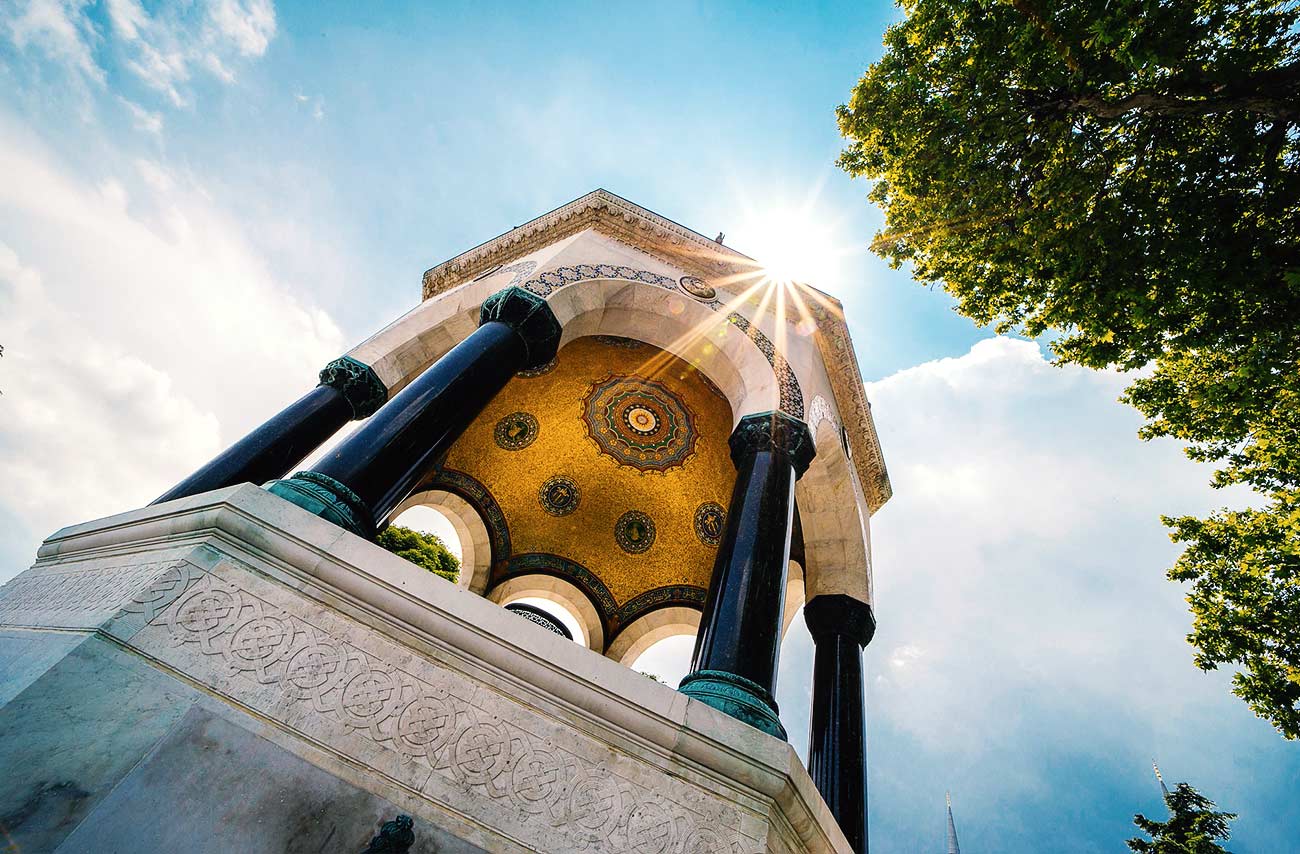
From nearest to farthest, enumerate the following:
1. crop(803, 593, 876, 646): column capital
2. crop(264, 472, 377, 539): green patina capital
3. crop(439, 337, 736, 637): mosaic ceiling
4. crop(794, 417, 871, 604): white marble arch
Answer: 1. crop(264, 472, 377, 539): green patina capital
2. crop(803, 593, 876, 646): column capital
3. crop(794, 417, 871, 604): white marble arch
4. crop(439, 337, 736, 637): mosaic ceiling

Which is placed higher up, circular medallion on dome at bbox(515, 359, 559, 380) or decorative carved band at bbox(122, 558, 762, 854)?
circular medallion on dome at bbox(515, 359, 559, 380)

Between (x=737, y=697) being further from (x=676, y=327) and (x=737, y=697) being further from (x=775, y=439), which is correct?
(x=676, y=327)

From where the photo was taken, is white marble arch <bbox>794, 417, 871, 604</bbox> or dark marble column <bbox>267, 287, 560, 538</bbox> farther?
white marble arch <bbox>794, 417, 871, 604</bbox>

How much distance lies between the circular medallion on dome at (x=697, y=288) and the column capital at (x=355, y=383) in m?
3.73

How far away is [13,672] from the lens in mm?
2066

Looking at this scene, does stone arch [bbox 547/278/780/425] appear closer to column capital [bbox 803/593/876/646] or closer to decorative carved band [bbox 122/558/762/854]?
column capital [bbox 803/593/876/646]

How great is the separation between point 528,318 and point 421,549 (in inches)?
374

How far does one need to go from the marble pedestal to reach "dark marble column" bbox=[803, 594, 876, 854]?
2628 millimetres

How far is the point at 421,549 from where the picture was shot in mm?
13086

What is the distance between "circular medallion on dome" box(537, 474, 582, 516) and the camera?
34.8 feet

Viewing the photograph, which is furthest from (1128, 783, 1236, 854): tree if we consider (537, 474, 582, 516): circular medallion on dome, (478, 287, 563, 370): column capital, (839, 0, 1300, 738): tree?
(478, 287, 563, 370): column capital

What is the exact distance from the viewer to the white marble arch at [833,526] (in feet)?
22.5

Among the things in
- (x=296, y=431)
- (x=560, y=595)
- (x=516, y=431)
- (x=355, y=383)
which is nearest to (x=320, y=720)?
(x=296, y=431)

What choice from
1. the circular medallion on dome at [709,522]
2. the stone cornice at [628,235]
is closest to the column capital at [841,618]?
the circular medallion on dome at [709,522]
